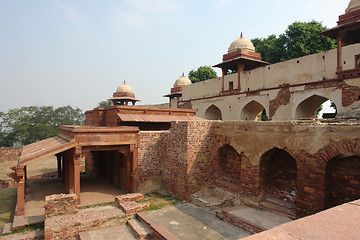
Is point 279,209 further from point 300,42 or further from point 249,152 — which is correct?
point 300,42

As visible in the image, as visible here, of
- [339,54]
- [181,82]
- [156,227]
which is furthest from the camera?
[181,82]

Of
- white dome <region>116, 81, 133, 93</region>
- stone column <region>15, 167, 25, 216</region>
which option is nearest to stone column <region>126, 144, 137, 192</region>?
stone column <region>15, 167, 25, 216</region>

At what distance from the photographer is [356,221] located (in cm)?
215

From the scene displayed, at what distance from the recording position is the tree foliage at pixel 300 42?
2267cm

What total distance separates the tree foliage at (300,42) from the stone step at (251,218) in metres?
19.6

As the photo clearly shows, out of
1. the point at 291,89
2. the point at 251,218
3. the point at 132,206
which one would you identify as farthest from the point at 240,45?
the point at 132,206

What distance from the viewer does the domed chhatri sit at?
27.5 metres

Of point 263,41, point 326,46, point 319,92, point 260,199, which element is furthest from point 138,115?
point 263,41

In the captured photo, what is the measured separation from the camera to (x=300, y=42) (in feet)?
75.2

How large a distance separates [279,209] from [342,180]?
6.24ft

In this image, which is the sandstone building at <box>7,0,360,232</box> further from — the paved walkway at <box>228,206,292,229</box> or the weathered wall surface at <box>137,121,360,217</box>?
the paved walkway at <box>228,206,292,229</box>

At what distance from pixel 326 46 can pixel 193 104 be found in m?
13.1

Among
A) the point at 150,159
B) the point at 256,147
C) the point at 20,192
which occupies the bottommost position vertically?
the point at 20,192

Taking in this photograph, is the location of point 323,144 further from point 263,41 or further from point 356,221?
point 263,41
